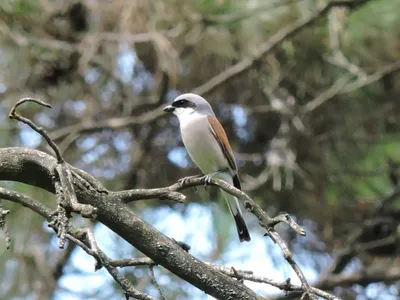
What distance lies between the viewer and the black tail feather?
1965mm

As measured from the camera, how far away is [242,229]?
2029 mm

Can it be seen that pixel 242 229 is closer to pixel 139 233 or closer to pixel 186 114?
pixel 186 114

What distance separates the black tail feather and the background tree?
20.8 inches

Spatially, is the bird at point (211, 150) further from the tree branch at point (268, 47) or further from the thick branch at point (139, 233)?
Result: the thick branch at point (139, 233)

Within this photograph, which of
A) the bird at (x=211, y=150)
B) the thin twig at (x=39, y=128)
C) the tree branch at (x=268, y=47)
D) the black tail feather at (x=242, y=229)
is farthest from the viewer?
the tree branch at (x=268, y=47)

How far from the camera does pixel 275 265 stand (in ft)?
9.37

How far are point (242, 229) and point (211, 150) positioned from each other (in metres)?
0.26

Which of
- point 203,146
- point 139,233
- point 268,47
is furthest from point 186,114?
point 139,233

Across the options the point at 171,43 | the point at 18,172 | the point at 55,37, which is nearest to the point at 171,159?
the point at 171,43

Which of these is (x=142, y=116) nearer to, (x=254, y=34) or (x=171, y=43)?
(x=171, y=43)

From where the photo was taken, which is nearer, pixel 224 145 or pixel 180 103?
pixel 224 145

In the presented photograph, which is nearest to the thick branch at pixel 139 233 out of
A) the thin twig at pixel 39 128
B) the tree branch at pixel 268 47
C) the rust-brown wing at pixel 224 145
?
the thin twig at pixel 39 128

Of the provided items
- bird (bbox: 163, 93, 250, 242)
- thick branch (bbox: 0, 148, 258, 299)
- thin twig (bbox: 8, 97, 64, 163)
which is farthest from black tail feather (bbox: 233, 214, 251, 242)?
thin twig (bbox: 8, 97, 64, 163)

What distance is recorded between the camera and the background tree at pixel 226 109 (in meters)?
2.61
